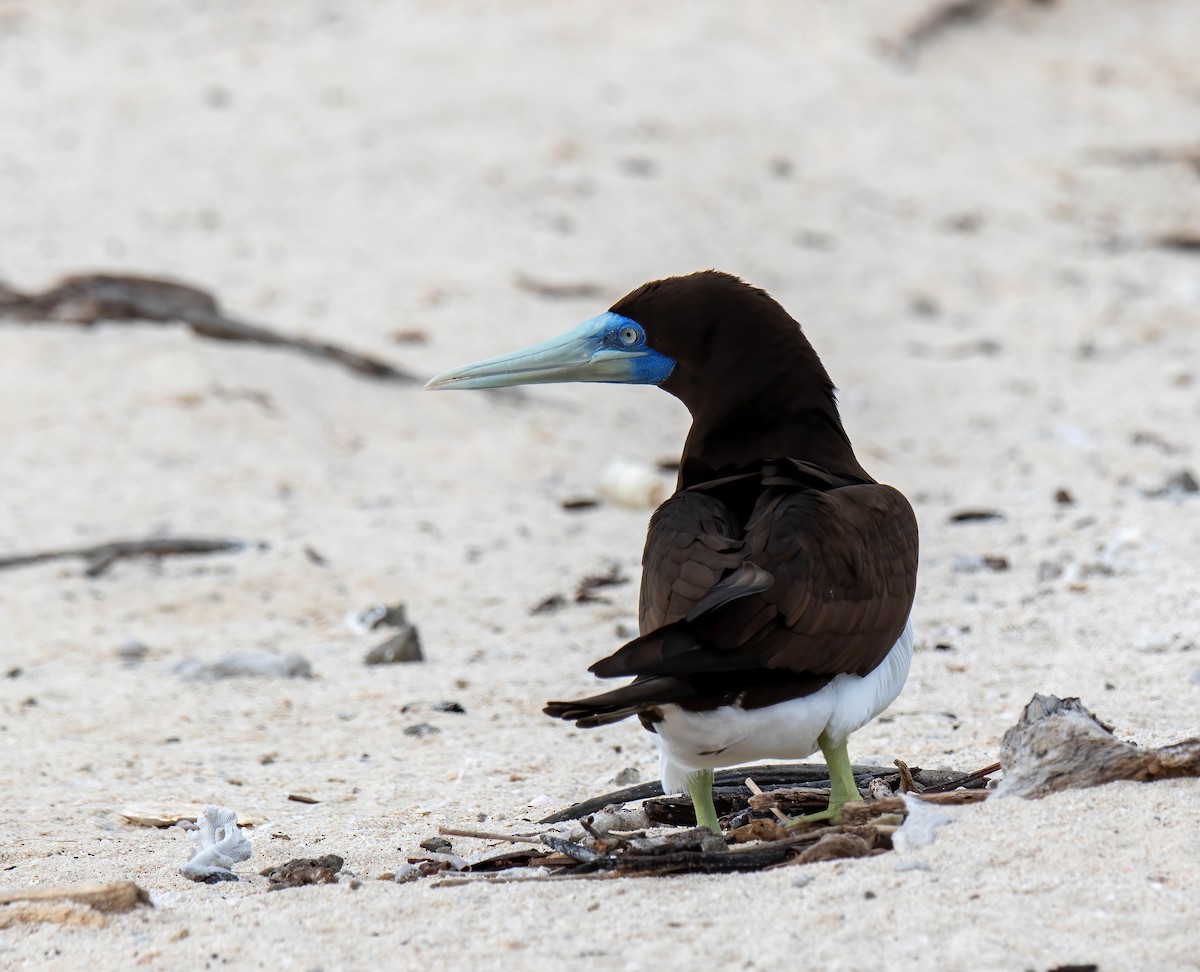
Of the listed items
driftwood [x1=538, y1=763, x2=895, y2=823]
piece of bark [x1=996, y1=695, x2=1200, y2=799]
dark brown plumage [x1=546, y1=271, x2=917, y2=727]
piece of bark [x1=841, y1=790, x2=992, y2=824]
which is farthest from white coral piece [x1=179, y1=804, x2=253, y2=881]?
piece of bark [x1=996, y1=695, x2=1200, y2=799]

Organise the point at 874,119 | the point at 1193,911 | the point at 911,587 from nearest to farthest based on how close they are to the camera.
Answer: the point at 1193,911 → the point at 911,587 → the point at 874,119

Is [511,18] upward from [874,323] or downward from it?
upward

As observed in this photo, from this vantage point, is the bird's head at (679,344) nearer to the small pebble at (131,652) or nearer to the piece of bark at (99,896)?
the piece of bark at (99,896)

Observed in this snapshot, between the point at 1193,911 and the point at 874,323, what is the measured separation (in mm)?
8466

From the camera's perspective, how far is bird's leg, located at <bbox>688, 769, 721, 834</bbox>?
347 cm

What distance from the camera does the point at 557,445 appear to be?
8.21 m

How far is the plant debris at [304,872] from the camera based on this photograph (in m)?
3.39

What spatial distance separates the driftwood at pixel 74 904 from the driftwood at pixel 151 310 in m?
5.79

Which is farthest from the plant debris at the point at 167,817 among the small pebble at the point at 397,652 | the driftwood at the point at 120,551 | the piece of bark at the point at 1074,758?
the driftwood at the point at 120,551

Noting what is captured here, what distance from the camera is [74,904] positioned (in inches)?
124

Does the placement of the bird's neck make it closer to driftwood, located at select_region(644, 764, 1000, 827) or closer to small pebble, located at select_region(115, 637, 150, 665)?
driftwood, located at select_region(644, 764, 1000, 827)

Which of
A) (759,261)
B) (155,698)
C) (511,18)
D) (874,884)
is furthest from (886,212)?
(874,884)

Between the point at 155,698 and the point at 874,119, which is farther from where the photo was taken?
the point at 874,119

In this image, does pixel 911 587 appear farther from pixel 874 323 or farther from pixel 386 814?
pixel 874 323
